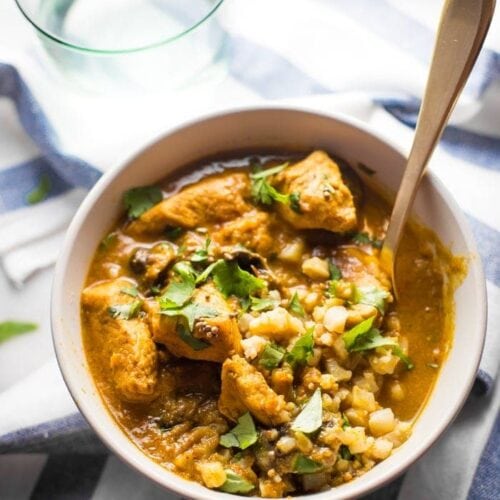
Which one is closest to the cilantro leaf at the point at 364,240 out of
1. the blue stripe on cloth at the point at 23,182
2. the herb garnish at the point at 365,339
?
the herb garnish at the point at 365,339

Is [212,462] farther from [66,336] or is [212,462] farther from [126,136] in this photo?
[126,136]

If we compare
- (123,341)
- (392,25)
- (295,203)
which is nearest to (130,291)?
(123,341)

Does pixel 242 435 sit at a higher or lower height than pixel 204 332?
lower

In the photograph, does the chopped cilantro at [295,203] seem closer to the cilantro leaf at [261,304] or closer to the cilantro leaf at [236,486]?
the cilantro leaf at [261,304]

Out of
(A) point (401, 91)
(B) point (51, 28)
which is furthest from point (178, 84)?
(A) point (401, 91)

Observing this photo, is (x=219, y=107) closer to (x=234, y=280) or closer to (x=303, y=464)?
(x=234, y=280)

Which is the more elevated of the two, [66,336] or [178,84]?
[178,84]

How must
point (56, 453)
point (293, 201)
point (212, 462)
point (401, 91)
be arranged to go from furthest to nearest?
point (401, 91), point (56, 453), point (293, 201), point (212, 462)
